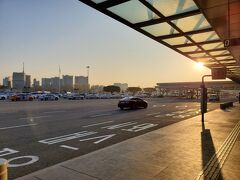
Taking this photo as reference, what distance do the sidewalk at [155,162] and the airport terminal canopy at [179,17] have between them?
3.80 metres

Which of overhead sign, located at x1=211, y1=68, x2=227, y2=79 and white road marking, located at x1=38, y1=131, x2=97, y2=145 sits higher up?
overhead sign, located at x1=211, y1=68, x2=227, y2=79

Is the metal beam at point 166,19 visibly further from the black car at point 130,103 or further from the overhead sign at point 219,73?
the black car at point 130,103

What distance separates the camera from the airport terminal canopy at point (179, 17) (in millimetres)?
6758

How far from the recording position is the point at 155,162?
608 centimetres

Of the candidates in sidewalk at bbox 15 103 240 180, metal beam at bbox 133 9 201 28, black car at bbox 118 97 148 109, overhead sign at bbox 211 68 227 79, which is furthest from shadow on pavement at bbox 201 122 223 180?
black car at bbox 118 97 148 109

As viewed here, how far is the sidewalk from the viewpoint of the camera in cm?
513

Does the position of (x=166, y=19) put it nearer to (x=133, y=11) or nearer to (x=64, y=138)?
(x=133, y=11)

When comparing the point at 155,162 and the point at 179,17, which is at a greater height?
the point at 179,17

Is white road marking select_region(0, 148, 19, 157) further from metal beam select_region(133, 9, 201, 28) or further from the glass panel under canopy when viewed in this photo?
metal beam select_region(133, 9, 201, 28)

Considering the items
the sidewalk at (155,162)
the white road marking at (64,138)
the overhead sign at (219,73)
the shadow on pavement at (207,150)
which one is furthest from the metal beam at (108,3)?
the overhead sign at (219,73)

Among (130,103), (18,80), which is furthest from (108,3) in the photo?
(18,80)

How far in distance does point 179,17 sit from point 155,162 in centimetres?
514

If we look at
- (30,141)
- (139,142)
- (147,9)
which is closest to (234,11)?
(147,9)

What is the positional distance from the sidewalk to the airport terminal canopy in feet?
12.5
